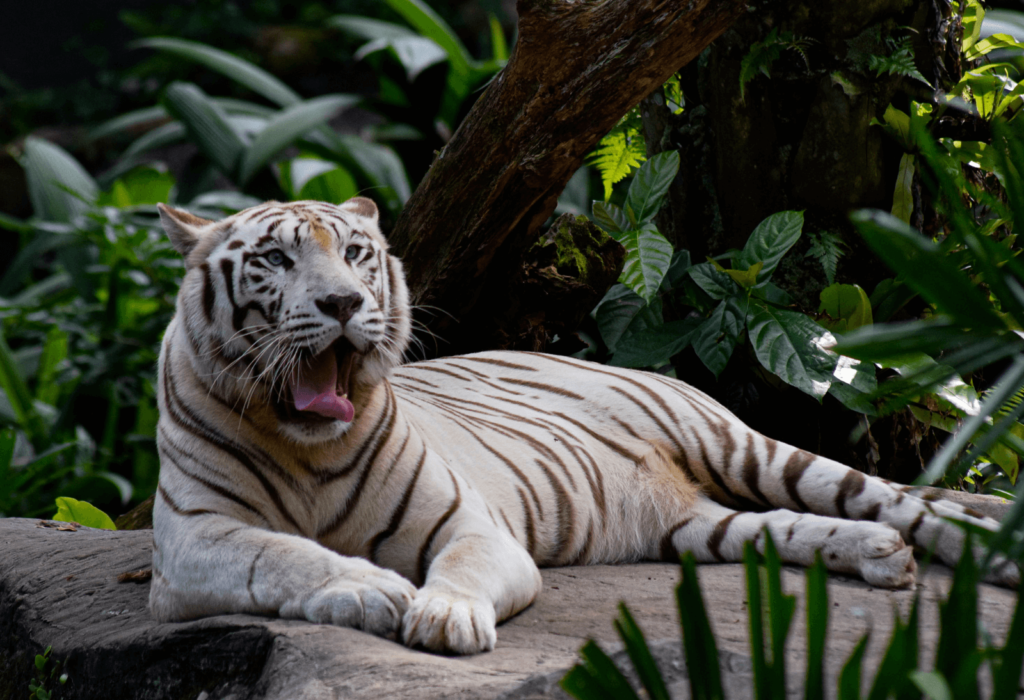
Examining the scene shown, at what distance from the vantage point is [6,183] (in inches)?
444

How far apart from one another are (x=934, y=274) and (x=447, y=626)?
44.3 inches

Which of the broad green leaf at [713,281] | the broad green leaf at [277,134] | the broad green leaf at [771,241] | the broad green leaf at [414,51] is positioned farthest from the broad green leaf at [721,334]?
the broad green leaf at [277,134]

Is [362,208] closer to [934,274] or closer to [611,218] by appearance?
[611,218]

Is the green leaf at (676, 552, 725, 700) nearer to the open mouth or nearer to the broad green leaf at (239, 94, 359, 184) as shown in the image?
the open mouth

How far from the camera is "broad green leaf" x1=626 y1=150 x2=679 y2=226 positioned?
11.3 feet

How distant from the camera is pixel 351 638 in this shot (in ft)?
5.66

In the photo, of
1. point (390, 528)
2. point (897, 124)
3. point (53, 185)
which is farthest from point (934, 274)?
point (53, 185)

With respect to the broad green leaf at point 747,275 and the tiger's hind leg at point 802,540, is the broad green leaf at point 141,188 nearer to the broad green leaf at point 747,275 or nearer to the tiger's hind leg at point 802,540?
the broad green leaf at point 747,275

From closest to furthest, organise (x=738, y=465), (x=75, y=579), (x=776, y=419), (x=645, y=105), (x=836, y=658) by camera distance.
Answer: (x=836, y=658) < (x=75, y=579) < (x=738, y=465) < (x=776, y=419) < (x=645, y=105)

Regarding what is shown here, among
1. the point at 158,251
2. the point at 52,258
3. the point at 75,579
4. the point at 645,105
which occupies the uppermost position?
the point at 645,105

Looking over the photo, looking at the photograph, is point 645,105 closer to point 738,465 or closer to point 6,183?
point 738,465

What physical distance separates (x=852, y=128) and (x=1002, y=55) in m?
1.07

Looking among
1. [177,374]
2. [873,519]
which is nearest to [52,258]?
[177,374]

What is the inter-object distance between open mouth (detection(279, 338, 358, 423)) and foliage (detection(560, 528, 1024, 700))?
3.54 feet
